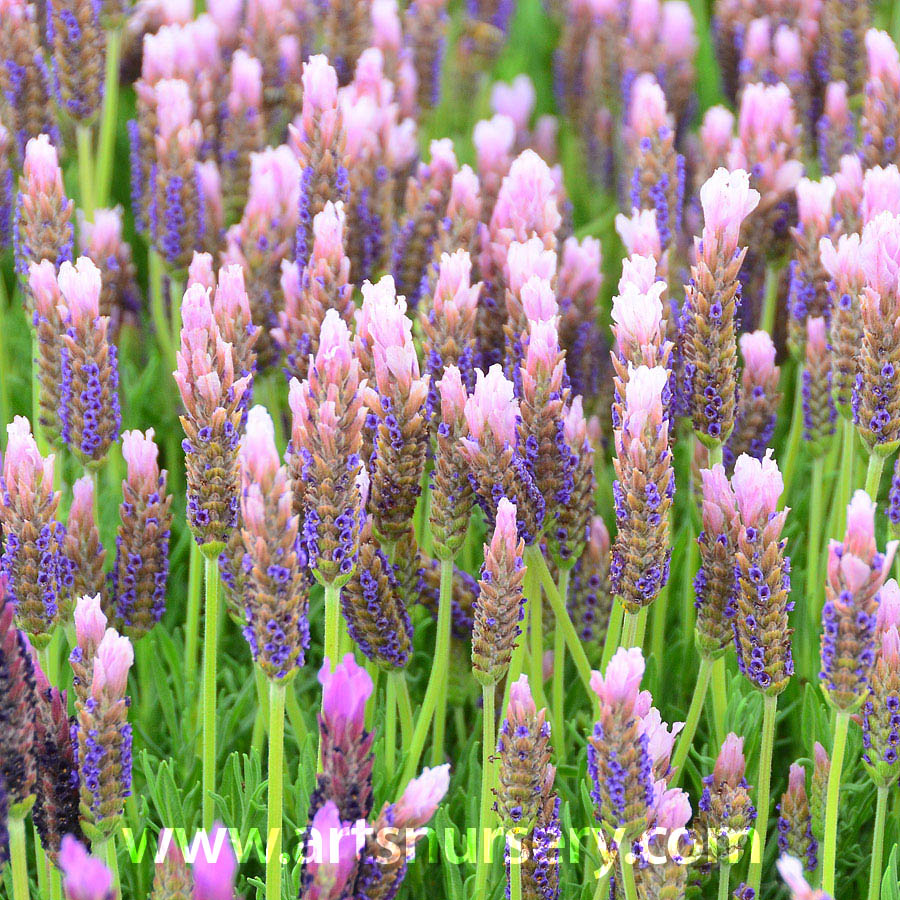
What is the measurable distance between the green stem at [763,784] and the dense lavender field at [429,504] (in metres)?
0.01

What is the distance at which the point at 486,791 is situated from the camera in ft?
5.70

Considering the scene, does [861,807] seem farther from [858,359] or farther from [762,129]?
[762,129]

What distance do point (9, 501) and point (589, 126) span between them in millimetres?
2496

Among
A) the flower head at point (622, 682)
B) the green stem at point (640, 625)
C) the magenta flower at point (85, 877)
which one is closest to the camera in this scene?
the magenta flower at point (85, 877)

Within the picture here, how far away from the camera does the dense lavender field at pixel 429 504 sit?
1509 millimetres

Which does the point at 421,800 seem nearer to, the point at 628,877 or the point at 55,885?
the point at 628,877

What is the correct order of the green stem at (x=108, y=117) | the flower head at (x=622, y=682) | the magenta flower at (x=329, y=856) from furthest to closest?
the green stem at (x=108, y=117) → the flower head at (x=622, y=682) → the magenta flower at (x=329, y=856)

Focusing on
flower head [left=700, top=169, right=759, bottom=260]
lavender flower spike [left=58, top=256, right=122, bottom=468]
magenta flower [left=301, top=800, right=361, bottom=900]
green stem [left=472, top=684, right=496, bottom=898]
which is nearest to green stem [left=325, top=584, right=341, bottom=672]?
green stem [left=472, top=684, right=496, bottom=898]

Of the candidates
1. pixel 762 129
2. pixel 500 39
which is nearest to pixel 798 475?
pixel 762 129

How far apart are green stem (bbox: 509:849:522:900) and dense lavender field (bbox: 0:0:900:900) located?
26 millimetres

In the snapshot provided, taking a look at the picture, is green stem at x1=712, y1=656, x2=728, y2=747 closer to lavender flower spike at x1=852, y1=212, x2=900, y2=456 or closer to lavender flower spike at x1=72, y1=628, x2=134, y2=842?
lavender flower spike at x1=852, y1=212, x2=900, y2=456

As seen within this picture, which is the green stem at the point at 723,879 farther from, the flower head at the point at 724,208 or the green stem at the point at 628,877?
the flower head at the point at 724,208

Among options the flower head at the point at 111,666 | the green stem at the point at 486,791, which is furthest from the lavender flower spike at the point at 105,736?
the green stem at the point at 486,791

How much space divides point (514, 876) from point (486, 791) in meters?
0.14
